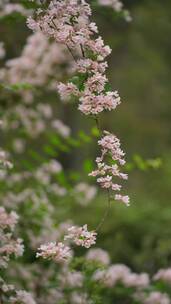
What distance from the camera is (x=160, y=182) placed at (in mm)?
9969

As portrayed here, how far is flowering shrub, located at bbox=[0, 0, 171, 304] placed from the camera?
3055 millimetres

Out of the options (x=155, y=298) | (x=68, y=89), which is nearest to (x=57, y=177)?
(x=155, y=298)

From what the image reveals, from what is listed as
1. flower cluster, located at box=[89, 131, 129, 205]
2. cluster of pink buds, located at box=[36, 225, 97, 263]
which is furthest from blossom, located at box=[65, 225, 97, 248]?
flower cluster, located at box=[89, 131, 129, 205]

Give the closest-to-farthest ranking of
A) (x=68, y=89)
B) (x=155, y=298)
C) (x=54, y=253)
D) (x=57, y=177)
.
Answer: (x=54, y=253) → (x=68, y=89) → (x=155, y=298) → (x=57, y=177)

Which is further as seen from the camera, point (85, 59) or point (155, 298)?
point (155, 298)

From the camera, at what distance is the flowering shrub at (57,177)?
305cm

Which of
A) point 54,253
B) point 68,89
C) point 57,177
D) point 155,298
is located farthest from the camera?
point 57,177

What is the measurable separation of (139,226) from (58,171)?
8.33ft

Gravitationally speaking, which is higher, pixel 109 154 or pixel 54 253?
pixel 109 154

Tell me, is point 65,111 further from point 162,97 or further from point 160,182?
point 160,182

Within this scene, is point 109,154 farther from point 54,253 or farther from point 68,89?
point 54,253

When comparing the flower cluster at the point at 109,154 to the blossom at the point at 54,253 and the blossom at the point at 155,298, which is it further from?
the blossom at the point at 155,298

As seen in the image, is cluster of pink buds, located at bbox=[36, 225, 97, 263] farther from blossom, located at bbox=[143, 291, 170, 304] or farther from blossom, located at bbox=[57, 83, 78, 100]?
blossom, located at bbox=[143, 291, 170, 304]

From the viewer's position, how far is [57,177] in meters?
6.01
